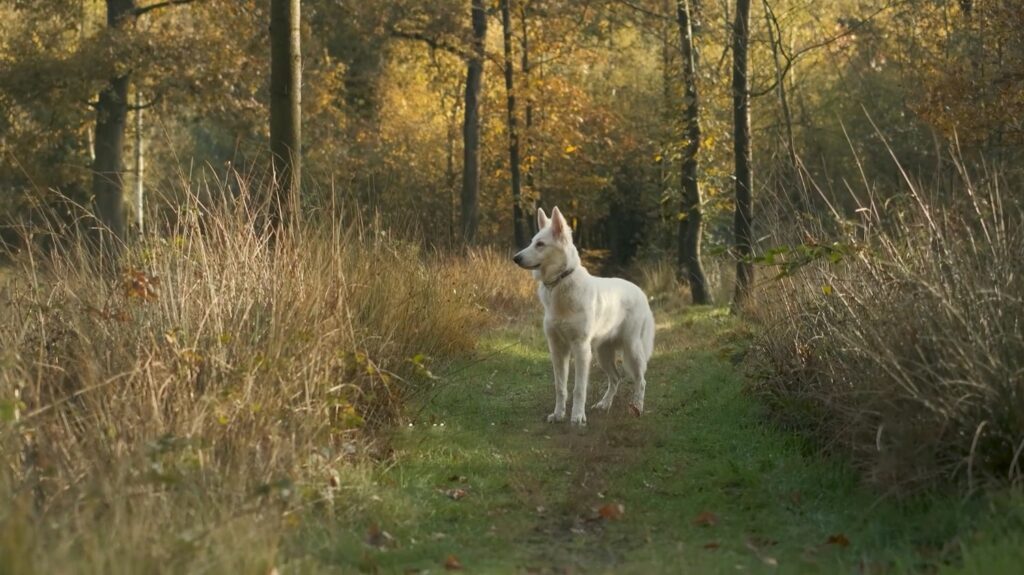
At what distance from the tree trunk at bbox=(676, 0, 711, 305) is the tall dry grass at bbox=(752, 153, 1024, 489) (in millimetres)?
12946

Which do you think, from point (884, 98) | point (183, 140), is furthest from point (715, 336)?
point (183, 140)

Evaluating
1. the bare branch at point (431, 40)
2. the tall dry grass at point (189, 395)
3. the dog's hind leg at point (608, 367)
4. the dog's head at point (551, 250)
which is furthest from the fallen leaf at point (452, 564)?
the bare branch at point (431, 40)

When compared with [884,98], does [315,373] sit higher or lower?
lower

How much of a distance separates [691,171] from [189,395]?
677 inches

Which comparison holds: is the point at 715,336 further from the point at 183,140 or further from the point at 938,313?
the point at 183,140

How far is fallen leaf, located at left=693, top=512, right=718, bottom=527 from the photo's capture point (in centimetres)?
661

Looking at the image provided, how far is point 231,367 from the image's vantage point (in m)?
6.56

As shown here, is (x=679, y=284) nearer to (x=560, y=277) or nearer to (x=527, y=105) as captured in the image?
(x=527, y=105)

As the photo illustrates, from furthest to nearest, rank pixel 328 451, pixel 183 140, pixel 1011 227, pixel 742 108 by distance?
1. pixel 183 140
2. pixel 742 108
3. pixel 1011 227
4. pixel 328 451

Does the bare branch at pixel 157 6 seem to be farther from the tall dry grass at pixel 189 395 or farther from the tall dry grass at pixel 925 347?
the tall dry grass at pixel 925 347

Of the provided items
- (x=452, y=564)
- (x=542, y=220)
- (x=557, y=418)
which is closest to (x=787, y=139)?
(x=542, y=220)

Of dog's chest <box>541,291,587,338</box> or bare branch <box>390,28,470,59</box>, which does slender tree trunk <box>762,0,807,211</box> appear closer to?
dog's chest <box>541,291,587,338</box>

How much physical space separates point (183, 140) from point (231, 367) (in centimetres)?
3239

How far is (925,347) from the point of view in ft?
21.2
